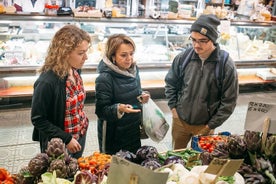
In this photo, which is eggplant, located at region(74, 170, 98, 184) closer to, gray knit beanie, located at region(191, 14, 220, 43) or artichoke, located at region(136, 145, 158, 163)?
artichoke, located at region(136, 145, 158, 163)

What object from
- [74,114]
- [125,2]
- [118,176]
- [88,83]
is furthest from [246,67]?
[118,176]

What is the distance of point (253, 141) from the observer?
Answer: 1801 mm

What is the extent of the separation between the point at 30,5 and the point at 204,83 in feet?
9.94

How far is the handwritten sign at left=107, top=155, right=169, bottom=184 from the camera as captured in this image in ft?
3.95

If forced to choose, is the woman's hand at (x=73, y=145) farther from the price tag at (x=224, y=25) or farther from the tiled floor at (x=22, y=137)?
the price tag at (x=224, y=25)

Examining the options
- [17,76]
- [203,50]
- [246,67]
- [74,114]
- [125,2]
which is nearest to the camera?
[74,114]

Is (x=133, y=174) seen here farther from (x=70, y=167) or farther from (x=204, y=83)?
(x=204, y=83)

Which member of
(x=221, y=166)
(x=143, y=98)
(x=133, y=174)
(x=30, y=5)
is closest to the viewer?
(x=133, y=174)

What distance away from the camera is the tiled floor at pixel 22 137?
12.9ft

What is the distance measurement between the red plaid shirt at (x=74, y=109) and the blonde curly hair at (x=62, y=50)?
0.12 metres

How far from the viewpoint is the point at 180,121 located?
326 cm

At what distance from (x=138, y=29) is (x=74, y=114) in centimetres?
330

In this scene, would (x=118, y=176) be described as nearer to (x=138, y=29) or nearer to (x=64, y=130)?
(x=64, y=130)

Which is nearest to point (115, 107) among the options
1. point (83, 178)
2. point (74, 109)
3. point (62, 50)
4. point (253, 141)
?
point (74, 109)
